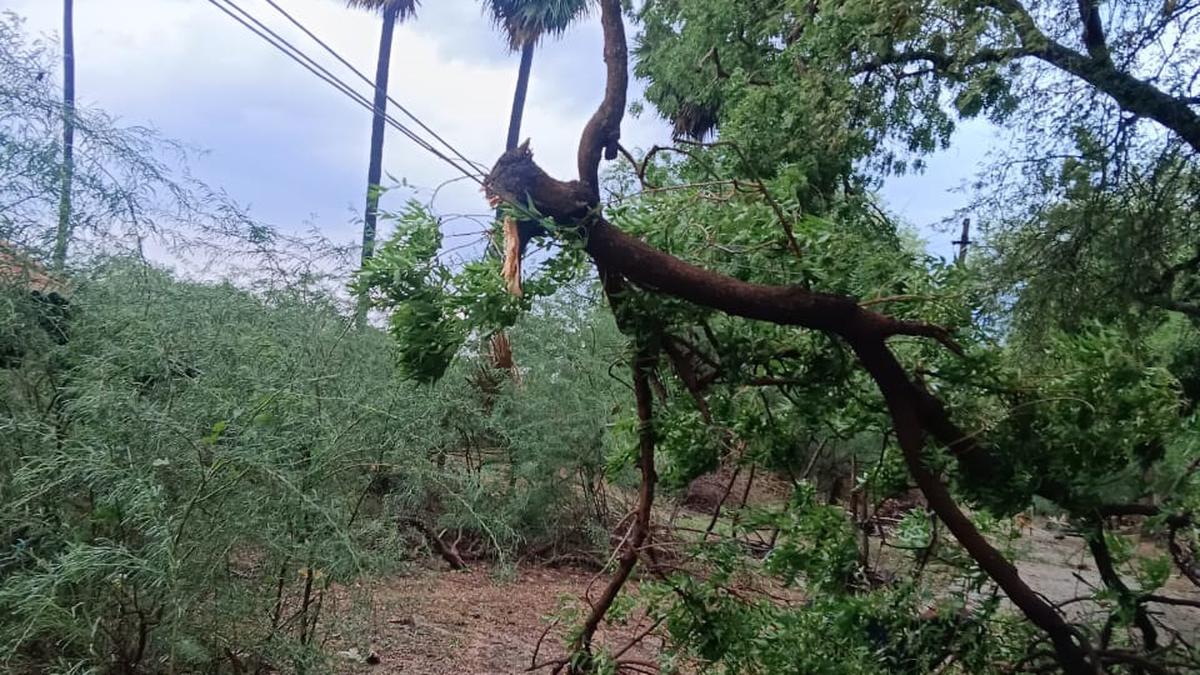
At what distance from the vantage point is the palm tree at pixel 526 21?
1377 centimetres

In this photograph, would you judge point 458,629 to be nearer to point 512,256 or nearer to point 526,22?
point 512,256

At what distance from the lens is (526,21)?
549 inches

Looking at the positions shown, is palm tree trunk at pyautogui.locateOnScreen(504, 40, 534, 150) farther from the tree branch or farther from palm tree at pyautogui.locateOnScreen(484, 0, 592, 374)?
the tree branch

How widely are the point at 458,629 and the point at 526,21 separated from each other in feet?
33.8

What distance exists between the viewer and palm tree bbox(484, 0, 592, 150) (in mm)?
13773

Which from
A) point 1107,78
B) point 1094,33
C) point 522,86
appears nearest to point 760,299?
point 1107,78

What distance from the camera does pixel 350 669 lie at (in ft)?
15.5

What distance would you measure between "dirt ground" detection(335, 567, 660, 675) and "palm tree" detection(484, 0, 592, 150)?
8.12m

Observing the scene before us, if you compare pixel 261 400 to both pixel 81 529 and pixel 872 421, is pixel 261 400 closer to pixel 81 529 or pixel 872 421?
pixel 81 529

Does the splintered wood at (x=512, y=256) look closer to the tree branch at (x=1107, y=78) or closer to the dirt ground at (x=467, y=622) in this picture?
the dirt ground at (x=467, y=622)

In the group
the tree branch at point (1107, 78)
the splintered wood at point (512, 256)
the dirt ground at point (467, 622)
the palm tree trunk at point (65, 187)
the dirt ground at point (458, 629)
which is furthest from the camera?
the dirt ground at point (458, 629)

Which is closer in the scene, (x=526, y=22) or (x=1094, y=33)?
(x=1094, y=33)

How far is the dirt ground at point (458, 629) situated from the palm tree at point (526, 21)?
8.12 m

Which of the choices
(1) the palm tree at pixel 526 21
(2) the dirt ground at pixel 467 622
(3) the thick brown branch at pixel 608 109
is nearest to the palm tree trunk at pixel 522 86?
(1) the palm tree at pixel 526 21
